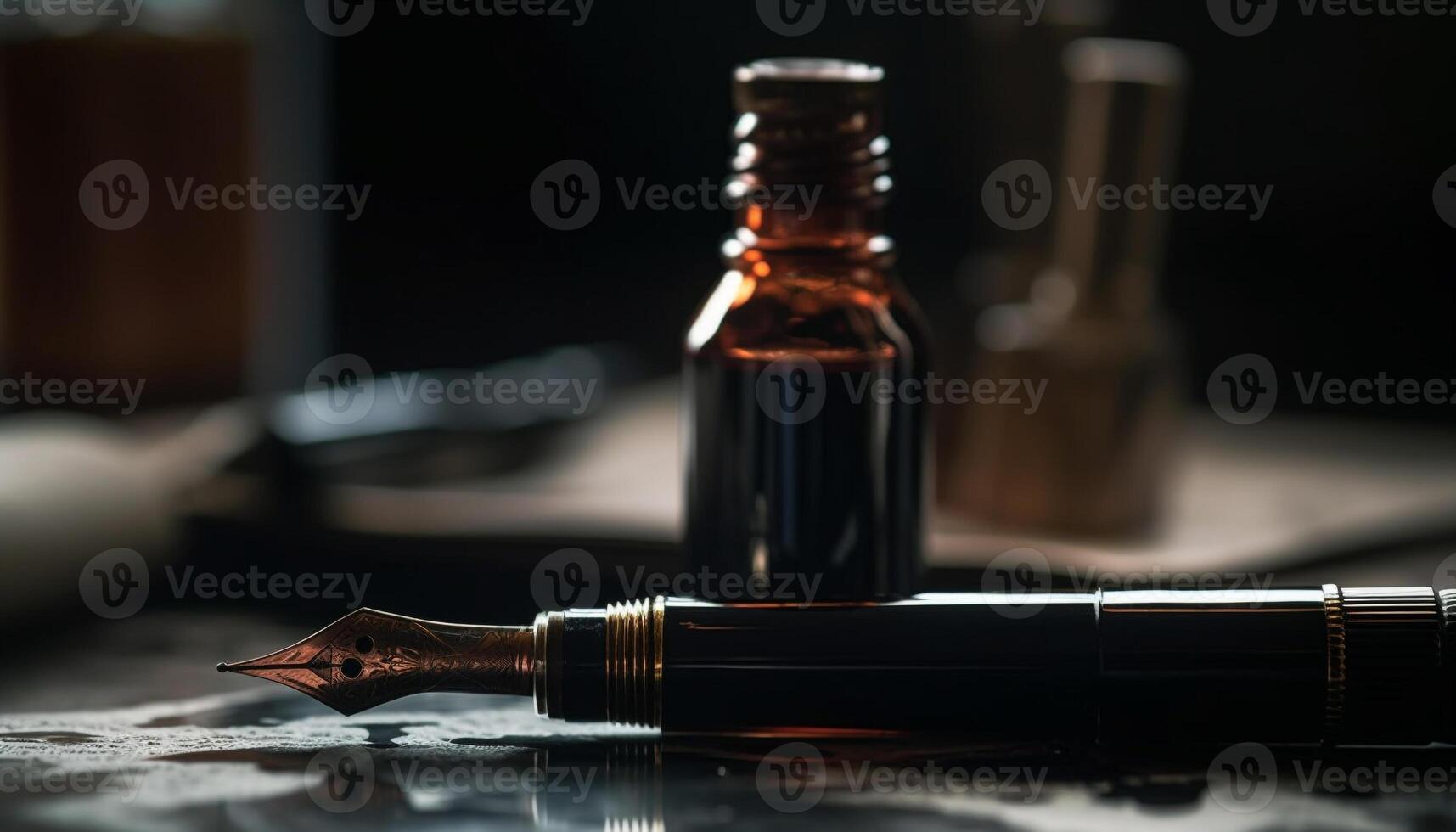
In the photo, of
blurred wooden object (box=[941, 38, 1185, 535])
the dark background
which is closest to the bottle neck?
blurred wooden object (box=[941, 38, 1185, 535])

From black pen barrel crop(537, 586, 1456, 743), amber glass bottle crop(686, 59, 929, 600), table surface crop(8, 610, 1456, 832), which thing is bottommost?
table surface crop(8, 610, 1456, 832)

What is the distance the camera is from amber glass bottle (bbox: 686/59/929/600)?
1.86ft

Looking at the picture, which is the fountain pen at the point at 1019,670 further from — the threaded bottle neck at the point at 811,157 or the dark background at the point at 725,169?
the dark background at the point at 725,169

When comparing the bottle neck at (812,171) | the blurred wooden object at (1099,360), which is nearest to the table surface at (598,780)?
the bottle neck at (812,171)

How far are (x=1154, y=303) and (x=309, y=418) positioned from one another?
1.58 ft

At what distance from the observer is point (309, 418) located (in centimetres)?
97

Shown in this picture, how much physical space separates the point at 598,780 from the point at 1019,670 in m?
0.13

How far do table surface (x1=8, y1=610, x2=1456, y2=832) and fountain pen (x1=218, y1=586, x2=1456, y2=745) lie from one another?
0.01 metres

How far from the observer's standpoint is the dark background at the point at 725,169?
157cm

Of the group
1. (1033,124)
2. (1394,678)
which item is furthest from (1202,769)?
(1033,124)

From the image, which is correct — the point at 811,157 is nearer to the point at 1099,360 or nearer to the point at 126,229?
the point at 1099,360

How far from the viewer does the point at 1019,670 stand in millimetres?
493

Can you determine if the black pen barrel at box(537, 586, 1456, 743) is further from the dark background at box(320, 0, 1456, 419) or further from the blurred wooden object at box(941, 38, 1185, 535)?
the dark background at box(320, 0, 1456, 419)

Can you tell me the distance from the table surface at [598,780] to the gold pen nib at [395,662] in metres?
0.02
